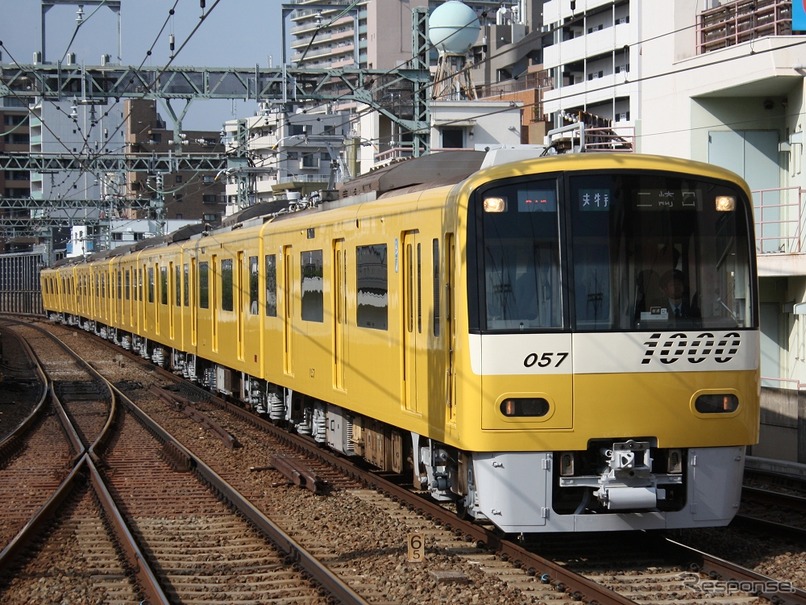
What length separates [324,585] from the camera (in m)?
6.94

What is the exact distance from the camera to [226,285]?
16844 mm

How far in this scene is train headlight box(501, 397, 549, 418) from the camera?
7.25m

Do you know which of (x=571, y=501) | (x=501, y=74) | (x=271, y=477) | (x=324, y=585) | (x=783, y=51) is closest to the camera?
(x=324, y=585)

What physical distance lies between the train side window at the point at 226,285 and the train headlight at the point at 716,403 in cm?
990

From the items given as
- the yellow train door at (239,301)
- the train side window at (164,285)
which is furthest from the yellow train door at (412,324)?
the train side window at (164,285)

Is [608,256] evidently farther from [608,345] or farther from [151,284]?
[151,284]

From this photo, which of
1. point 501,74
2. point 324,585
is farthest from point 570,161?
point 501,74

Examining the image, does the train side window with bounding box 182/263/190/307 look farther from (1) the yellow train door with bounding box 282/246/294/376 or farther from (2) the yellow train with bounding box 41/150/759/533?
(2) the yellow train with bounding box 41/150/759/533

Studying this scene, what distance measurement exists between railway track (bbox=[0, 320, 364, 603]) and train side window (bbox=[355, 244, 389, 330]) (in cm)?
180

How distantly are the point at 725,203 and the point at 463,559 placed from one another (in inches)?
110

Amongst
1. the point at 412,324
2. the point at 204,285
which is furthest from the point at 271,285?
the point at 412,324

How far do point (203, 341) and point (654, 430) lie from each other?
41.2ft

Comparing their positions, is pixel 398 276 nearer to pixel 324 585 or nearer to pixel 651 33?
pixel 324 585

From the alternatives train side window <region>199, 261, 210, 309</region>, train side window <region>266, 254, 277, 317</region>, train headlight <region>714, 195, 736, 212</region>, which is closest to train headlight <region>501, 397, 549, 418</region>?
train headlight <region>714, 195, 736, 212</region>
